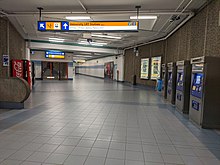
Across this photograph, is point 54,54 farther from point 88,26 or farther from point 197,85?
point 197,85

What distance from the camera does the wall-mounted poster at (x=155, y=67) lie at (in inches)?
427

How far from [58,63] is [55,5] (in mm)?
13303

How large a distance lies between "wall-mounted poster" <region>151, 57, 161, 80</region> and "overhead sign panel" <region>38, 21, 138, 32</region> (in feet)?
21.0

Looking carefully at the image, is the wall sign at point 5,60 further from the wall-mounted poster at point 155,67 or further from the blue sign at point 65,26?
the wall-mounted poster at point 155,67

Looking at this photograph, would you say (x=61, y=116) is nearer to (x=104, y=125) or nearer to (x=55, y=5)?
(x=104, y=125)

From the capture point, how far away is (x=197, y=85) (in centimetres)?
→ 427

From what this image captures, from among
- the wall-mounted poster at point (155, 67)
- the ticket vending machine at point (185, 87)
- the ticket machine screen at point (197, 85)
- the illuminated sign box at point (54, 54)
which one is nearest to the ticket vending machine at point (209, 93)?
the ticket machine screen at point (197, 85)

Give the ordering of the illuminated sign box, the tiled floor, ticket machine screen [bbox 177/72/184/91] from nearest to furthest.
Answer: the tiled floor, ticket machine screen [bbox 177/72/184/91], the illuminated sign box

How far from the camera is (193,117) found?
4379mm

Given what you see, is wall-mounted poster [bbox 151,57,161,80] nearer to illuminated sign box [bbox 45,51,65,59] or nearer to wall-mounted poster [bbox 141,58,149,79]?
wall-mounted poster [bbox 141,58,149,79]

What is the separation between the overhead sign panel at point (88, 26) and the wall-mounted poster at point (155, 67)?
6.41 m

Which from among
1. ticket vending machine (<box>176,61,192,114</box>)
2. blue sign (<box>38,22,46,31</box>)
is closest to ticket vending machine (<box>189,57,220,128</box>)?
ticket vending machine (<box>176,61,192,114</box>)

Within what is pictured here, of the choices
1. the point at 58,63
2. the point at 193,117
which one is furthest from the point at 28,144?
the point at 58,63

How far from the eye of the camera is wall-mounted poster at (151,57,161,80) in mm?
10844
